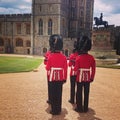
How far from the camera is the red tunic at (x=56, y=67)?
7293 millimetres

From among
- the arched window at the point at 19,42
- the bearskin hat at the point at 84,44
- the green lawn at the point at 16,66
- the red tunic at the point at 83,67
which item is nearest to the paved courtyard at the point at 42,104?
the red tunic at the point at 83,67

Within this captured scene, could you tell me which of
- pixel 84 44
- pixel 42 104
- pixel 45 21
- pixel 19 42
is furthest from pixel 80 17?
pixel 42 104

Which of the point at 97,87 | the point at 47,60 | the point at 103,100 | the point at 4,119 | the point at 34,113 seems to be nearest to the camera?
the point at 4,119

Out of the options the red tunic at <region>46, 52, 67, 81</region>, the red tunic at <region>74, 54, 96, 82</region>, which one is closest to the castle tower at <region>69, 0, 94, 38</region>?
the red tunic at <region>74, 54, 96, 82</region>

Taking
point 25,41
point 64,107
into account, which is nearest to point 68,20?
point 25,41

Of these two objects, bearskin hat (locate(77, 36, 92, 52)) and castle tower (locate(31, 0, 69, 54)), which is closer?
bearskin hat (locate(77, 36, 92, 52))

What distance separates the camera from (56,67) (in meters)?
7.35

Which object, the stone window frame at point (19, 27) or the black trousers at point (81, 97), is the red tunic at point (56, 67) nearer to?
the black trousers at point (81, 97)

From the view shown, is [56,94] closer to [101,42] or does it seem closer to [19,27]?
[101,42]

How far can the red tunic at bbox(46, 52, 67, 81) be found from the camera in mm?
7293

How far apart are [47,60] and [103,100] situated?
2.67 meters

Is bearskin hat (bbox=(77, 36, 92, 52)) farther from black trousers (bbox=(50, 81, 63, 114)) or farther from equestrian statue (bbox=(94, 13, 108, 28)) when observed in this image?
equestrian statue (bbox=(94, 13, 108, 28))

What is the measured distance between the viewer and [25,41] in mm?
46094

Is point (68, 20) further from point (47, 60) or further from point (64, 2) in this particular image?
point (47, 60)
